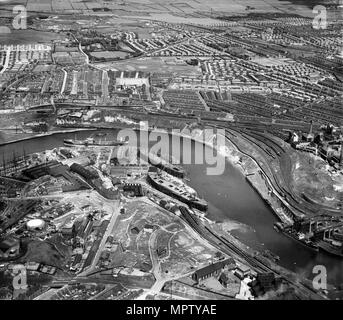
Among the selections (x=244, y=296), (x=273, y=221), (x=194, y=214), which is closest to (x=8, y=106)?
(x=194, y=214)

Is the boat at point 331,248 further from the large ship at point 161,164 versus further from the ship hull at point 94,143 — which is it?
the ship hull at point 94,143

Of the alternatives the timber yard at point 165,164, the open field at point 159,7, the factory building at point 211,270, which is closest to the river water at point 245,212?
the timber yard at point 165,164

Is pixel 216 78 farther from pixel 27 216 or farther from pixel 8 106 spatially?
pixel 27 216

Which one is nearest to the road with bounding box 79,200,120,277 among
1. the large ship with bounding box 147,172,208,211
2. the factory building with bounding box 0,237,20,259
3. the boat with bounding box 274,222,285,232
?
the large ship with bounding box 147,172,208,211

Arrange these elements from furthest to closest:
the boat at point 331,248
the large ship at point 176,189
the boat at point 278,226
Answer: the large ship at point 176,189
the boat at point 278,226
the boat at point 331,248

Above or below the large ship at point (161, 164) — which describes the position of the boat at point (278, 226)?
below

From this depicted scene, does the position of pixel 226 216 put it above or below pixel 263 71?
below

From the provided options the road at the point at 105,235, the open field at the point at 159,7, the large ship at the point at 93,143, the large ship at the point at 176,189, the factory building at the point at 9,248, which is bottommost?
the factory building at the point at 9,248
